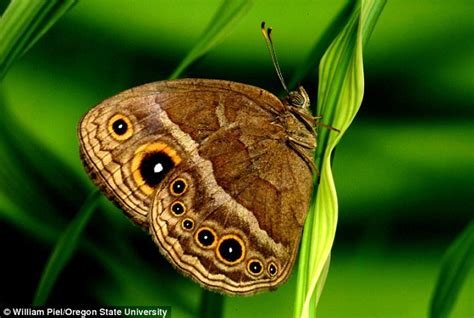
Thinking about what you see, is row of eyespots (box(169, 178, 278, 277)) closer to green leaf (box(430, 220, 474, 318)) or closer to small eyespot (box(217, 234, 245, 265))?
small eyespot (box(217, 234, 245, 265))

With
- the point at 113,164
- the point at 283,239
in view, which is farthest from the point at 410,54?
the point at 113,164

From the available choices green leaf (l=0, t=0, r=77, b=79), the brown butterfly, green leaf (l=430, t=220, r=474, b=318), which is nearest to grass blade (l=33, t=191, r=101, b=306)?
the brown butterfly

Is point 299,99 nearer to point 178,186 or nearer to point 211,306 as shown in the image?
point 178,186

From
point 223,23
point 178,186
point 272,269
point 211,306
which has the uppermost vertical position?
point 223,23

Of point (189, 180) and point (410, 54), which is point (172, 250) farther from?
point (410, 54)

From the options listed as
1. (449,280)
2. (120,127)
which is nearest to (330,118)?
(120,127)

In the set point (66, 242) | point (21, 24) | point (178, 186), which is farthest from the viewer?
point (66, 242)

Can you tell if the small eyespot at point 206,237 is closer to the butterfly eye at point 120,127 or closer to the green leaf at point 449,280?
the butterfly eye at point 120,127
